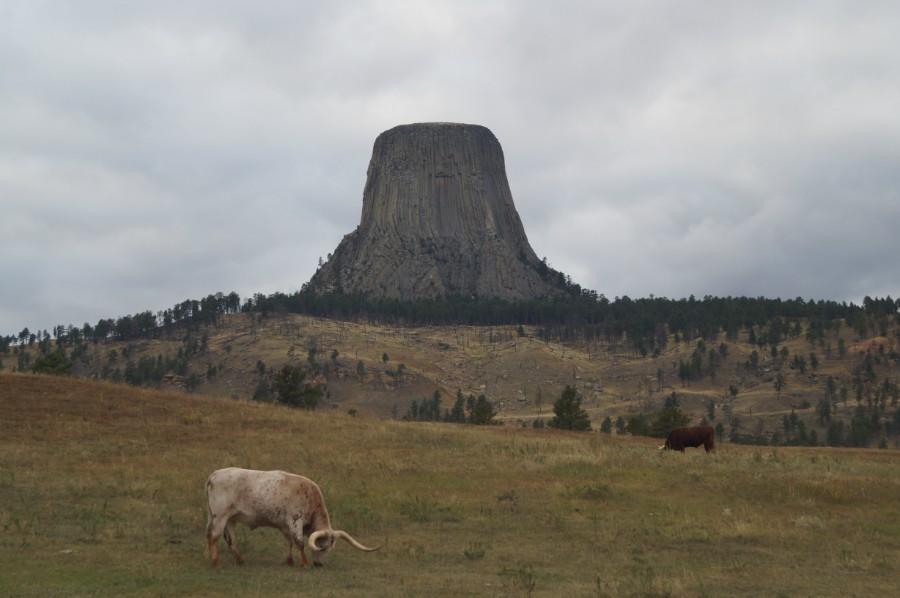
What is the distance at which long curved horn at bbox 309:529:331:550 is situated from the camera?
1519cm

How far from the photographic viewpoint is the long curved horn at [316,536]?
15.2 metres

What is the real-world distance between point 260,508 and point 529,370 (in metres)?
145

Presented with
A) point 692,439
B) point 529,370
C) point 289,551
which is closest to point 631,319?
point 529,370

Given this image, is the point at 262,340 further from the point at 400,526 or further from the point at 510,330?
the point at 400,526

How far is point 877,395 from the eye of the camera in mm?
121250

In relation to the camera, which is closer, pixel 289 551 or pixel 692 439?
pixel 289 551

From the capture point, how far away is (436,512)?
70.7 feet

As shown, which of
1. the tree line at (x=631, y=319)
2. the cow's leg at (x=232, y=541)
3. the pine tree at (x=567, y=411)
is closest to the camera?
the cow's leg at (x=232, y=541)

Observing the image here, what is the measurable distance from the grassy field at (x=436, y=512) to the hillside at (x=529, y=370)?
8771 cm

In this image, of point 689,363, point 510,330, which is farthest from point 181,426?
point 510,330

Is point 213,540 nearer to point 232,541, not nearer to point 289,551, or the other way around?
point 232,541

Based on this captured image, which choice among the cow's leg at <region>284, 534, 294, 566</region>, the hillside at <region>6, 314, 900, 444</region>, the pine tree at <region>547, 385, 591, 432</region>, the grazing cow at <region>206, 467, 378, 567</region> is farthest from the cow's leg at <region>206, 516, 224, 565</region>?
the hillside at <region>6, 314, 900, 444</region>

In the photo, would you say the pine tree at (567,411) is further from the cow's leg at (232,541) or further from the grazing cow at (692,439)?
the cow's leg at (232,541)

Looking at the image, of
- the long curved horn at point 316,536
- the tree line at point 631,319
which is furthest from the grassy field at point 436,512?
the tree line at point 631,319
